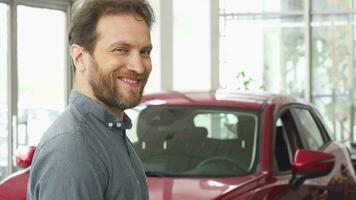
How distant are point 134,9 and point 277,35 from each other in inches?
451

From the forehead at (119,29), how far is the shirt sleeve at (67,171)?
239 mm

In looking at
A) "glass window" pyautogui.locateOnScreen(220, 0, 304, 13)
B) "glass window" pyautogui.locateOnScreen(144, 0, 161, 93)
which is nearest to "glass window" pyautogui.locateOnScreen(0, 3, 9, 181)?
"glass window" pyautogui.locateOnScreen(144, 0, 161, 93)

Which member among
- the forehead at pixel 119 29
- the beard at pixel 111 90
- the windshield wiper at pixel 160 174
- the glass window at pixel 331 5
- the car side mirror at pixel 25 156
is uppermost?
the glass window at pixel 331 5

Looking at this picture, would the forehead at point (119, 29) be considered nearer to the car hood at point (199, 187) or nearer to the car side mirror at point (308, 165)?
the car hood at point (199, 187)

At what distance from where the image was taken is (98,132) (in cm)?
169

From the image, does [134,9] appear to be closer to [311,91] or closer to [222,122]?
[222,122]

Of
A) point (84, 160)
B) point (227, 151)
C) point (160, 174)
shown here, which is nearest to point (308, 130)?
point (227, 151)

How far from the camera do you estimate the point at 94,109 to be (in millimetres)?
1711

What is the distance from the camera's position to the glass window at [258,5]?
13.0 metres

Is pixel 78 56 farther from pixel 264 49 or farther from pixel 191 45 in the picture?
pixel 264 49

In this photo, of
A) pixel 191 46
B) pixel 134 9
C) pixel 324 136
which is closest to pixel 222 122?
pixel 324 136

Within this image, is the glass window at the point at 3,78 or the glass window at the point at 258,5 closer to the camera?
the glass window at the point at 3,78

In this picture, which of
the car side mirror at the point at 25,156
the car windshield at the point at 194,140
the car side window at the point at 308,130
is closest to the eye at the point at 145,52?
the car windshield at the point at 194,140

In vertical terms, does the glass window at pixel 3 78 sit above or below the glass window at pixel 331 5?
below
